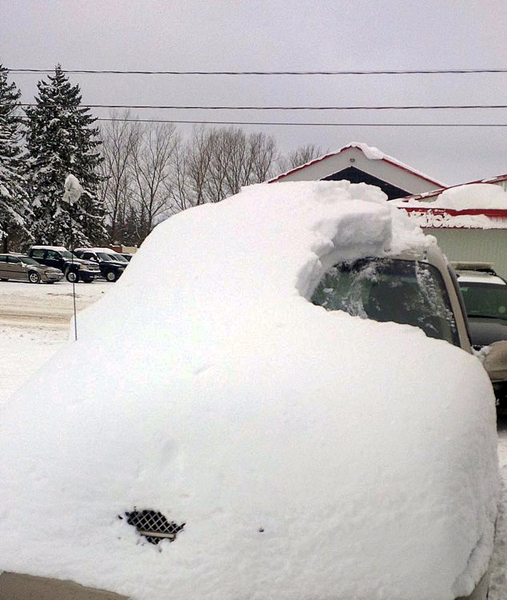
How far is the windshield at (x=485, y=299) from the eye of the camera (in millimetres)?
7819

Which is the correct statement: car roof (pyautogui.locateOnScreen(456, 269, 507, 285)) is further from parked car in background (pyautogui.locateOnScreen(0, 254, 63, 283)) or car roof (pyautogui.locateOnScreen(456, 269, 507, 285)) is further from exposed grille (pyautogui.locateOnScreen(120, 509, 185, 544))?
parked car in background (pyautogui.locateOnScreen(0, 254, 63, 283))

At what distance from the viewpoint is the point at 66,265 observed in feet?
93.9

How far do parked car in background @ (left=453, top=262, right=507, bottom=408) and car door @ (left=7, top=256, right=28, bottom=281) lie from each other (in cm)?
2192

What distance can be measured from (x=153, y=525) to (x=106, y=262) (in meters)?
30.1

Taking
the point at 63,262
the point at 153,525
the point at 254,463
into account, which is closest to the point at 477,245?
the point at 254,463

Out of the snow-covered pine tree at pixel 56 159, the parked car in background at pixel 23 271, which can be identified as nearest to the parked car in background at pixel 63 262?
the parked car in background at pixel 23 271

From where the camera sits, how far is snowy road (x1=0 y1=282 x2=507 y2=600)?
3.64 meters

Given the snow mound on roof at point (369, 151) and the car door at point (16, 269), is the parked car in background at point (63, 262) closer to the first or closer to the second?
the car door at point (16, 269)

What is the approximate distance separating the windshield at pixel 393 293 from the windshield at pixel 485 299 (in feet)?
15.1

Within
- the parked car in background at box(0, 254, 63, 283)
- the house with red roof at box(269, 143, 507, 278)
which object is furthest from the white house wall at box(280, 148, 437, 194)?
the parked car in background at box(0, 254, 63, 283)

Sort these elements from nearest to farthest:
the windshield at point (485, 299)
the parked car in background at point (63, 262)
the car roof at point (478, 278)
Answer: the windshield at point (485, 299), the car roof at point (478, 278), the parked car in background at point (63, 262)

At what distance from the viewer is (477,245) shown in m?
14.9

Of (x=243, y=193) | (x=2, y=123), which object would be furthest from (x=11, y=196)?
(x=243, y=193)

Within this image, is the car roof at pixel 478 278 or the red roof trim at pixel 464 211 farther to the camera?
the red roof trim at pixel 464 211
